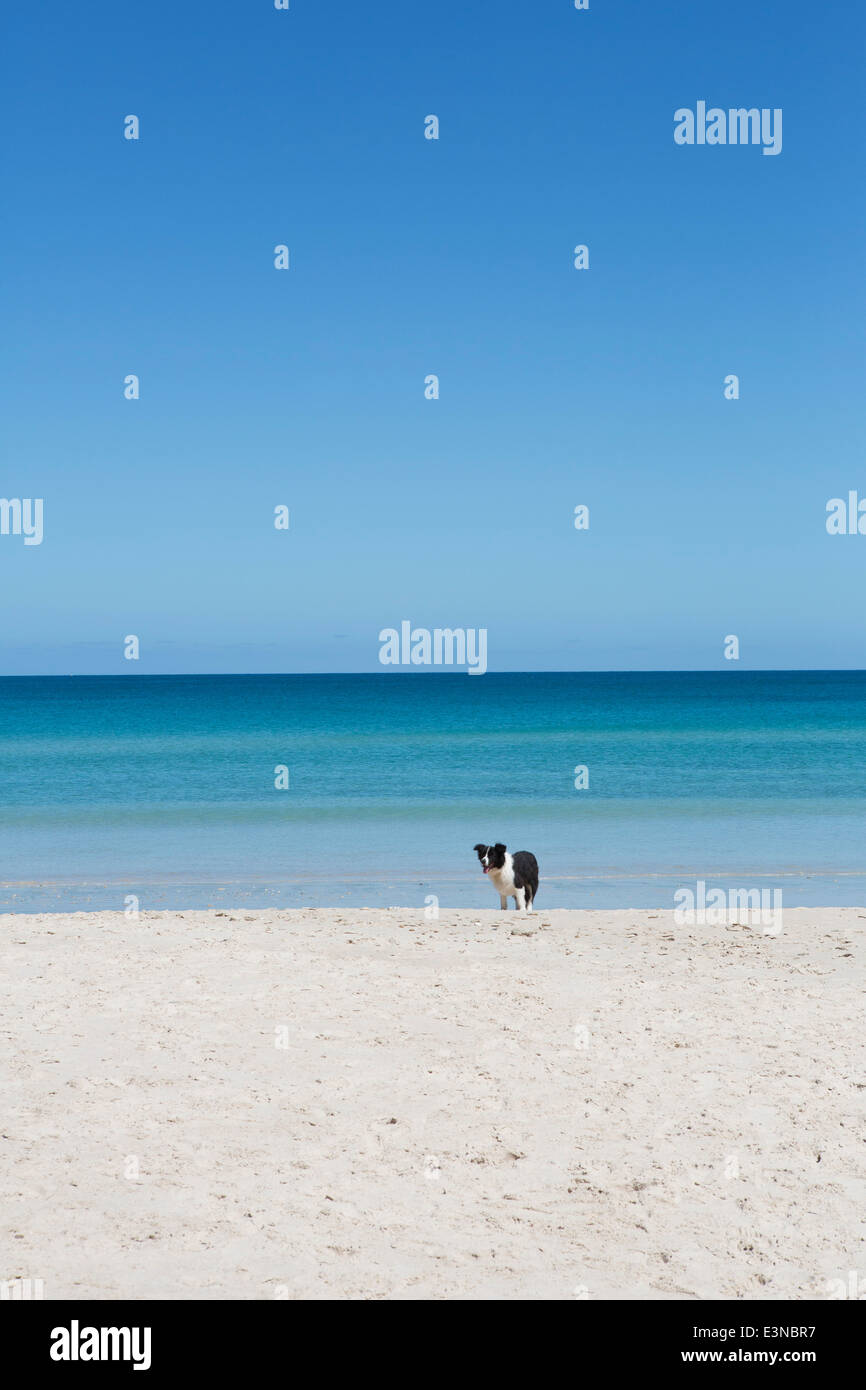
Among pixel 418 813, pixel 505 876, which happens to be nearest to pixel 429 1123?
pixel 505 876

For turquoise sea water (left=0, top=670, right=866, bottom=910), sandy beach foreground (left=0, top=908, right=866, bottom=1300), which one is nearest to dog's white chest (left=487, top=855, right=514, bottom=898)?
turquoise sea water (left=0, top=670, right=866, bottom=910)

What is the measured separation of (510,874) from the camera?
11992mm

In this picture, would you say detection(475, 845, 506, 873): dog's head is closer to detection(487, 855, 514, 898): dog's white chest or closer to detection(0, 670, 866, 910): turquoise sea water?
detection(487, 855, 514, 898): dog's white chest

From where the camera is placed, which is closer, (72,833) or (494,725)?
(72,833)

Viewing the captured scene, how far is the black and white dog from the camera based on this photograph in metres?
12.0

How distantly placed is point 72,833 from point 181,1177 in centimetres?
1574

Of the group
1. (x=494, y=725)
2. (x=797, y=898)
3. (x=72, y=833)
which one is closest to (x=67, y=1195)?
(x=797, y=898)

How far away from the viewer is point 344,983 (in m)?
8.52

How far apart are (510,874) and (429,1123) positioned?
6.40 m

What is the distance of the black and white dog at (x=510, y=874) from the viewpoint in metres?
12.0

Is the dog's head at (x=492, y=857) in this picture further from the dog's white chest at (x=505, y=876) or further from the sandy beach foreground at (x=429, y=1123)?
the sandy beach foreground at (x=429, y=1123)

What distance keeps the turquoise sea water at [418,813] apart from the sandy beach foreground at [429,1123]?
15.7ft
